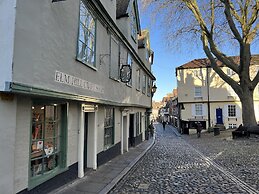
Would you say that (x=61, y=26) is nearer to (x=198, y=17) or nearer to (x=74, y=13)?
(x=74, y=13)

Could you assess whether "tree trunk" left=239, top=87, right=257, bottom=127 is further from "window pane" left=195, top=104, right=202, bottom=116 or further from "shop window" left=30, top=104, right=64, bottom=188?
"window pane" left=195, top=104, right=202, bottom=116

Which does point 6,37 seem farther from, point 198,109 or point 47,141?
point 198,109

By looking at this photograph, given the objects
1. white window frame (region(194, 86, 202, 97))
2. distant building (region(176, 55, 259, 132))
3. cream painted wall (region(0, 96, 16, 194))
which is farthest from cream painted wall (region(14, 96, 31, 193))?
white window frame (region(194, 86, 202, 97))

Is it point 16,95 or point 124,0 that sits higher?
point 124,0

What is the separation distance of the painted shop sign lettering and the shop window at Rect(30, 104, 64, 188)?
671mm

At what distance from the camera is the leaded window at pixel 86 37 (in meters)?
7.74

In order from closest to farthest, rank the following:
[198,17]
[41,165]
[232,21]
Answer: [41,165]
[232,21]
[198,17]

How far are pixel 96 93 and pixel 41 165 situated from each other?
3815 mm

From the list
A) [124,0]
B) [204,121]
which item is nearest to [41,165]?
[124,0]

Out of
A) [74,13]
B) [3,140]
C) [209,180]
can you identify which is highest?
[74,13]

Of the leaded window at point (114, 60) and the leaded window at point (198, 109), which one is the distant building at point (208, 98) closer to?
the leaded window at point (198, 109)

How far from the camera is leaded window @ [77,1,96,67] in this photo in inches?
305

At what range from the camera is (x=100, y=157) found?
9969 millimetres

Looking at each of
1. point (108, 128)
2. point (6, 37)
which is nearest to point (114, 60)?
point (108, 128)
